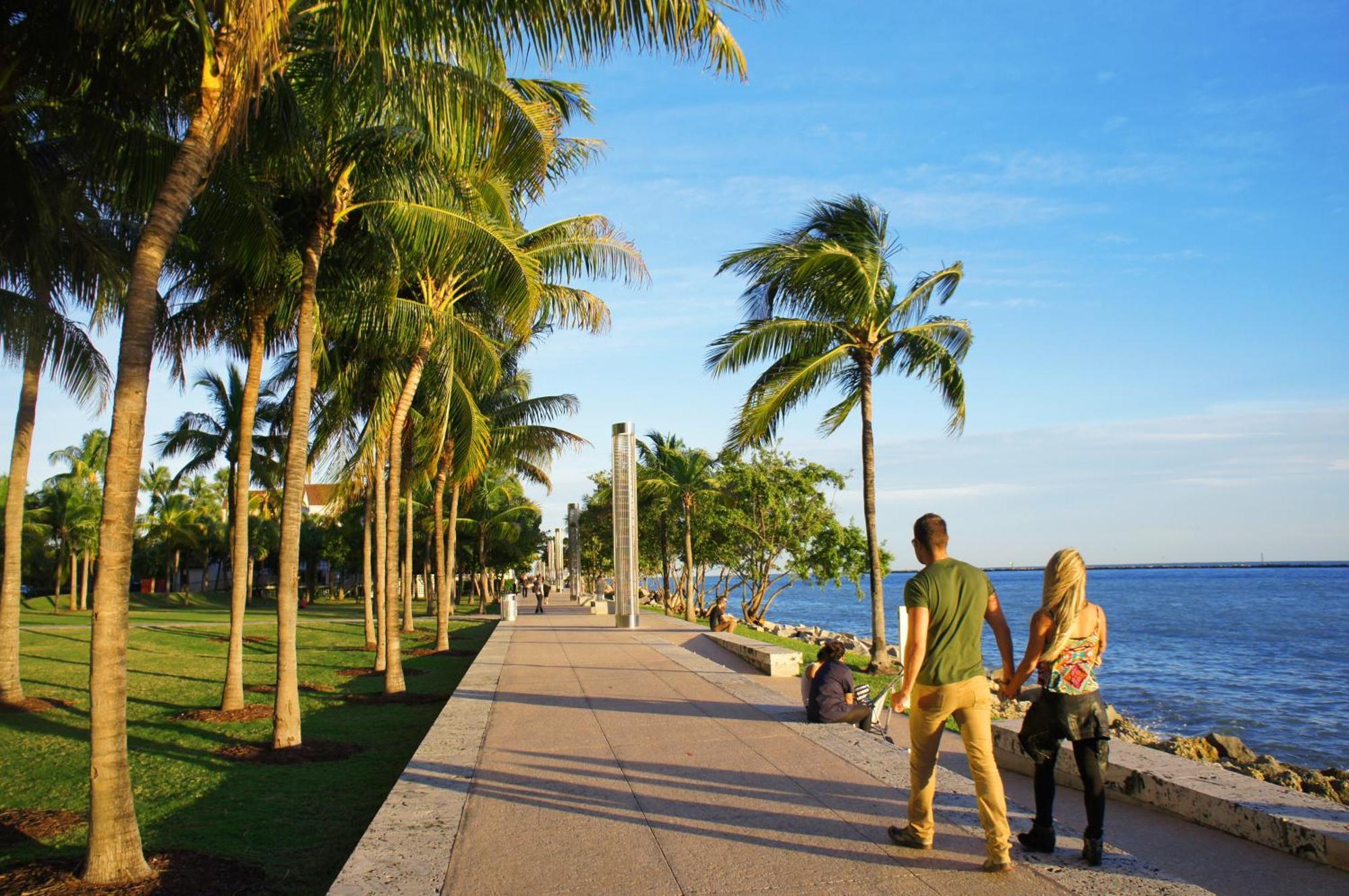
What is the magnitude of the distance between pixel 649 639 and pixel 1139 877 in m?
15.9

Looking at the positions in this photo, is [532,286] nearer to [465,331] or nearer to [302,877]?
[465,331]

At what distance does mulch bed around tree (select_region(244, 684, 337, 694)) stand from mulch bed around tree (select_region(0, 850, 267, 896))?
9.12 metres

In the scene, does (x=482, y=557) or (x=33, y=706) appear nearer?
(x=33, y=706)

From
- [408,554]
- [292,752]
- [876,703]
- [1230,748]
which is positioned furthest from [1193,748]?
[408,554]

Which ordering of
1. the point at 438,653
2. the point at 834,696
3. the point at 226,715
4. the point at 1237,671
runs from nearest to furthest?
the point at 834,696, the point at 226,715, the point at 438,653, the point at 1237,671

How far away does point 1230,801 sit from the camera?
5.77m

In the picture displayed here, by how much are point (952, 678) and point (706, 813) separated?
6.30 feet

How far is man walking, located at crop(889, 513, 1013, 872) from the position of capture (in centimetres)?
464

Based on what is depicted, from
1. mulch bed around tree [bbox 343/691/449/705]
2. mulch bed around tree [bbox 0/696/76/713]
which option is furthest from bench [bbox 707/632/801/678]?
mulch bed around tree [bbox 0/696/76/713]

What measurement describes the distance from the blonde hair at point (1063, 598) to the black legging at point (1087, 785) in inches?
19.3

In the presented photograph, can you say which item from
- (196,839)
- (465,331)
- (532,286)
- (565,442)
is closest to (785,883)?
(196,839)

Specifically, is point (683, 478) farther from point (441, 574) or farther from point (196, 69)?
point (196, 69)

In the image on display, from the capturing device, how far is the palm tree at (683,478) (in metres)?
34.8

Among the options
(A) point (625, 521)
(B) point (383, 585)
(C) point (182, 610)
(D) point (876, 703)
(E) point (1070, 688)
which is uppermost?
(A) point (625, 521)
